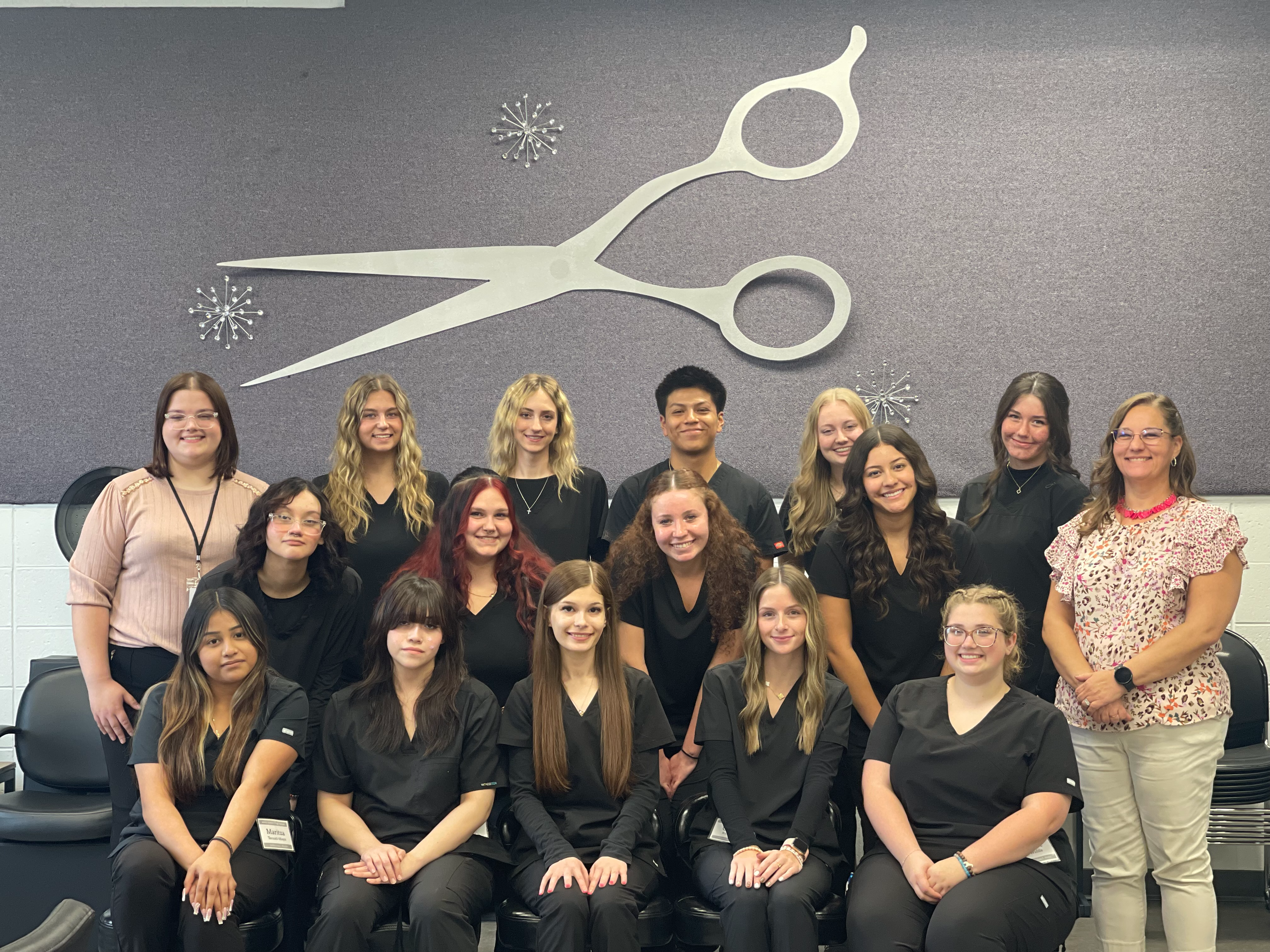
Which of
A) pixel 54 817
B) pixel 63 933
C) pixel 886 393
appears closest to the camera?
pixel 63 933

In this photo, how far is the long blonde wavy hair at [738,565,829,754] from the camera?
8.77 ft

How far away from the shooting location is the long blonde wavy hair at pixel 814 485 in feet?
10.9

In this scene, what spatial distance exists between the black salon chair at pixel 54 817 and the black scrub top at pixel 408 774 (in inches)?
36.2

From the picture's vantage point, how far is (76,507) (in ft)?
12.2

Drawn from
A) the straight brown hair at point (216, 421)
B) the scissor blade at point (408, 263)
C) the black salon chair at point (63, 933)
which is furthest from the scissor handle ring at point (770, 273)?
the black salon chair at point (63, 933)

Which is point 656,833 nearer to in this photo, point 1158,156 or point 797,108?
point 797,108

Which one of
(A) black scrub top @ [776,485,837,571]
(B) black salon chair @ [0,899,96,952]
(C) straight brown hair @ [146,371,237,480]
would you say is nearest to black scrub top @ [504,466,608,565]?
(A) black scrub top @ [776,485,837,571]

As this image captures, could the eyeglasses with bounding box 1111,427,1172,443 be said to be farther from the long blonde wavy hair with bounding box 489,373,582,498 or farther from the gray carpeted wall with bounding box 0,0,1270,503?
the long blonde wavy hair with bounding box 489,373,582,498

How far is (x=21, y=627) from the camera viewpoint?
3955 mm

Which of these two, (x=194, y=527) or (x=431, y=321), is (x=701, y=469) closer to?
(x=431, y=321)

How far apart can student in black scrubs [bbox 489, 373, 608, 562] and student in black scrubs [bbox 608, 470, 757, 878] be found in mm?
298

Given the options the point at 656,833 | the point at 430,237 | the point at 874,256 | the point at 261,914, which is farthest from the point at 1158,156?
the point at 261,914

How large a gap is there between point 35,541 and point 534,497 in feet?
6.56

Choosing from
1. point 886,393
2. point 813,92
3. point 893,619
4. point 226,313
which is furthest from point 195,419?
point 813,92
